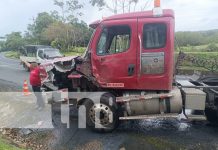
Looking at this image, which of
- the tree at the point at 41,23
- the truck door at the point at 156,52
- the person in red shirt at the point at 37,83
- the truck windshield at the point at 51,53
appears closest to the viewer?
the truck door at the point at 156,52

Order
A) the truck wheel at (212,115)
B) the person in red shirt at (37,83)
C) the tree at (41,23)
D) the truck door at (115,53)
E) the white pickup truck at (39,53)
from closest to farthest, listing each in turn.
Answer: the truck door at (115,53) < the truck wheel at (212,115) < the person in red shirt at (37,83) < the white pickup truck at (39,53) < the tree at (41,23)

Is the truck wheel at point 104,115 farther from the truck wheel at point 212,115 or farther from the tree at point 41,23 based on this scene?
the tree at point 41,23

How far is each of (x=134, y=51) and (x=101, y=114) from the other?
1.72 metres

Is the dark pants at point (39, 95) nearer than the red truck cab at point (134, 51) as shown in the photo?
No

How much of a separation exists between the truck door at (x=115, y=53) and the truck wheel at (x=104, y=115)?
0.45m

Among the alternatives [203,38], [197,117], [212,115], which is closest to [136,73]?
[197,117]

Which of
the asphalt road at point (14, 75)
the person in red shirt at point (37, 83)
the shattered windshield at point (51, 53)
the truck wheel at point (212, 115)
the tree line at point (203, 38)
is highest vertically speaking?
the tree line at point (203, 38)

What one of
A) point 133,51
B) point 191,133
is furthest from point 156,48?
point 191,133

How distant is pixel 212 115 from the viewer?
794cm

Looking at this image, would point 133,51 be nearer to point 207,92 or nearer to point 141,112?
point 141,112

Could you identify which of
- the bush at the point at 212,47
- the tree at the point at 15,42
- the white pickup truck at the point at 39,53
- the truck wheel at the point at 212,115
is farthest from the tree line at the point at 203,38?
the tree at the point at 15,42

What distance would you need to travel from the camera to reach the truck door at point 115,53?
7441 mm

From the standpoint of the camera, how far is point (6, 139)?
305 inches

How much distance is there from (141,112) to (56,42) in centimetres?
4345
